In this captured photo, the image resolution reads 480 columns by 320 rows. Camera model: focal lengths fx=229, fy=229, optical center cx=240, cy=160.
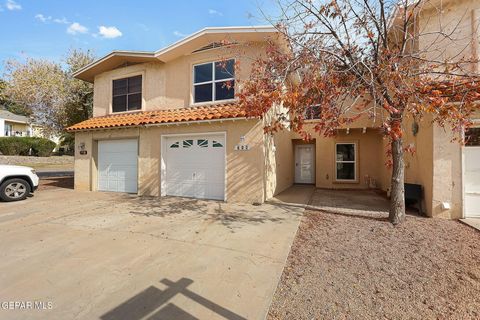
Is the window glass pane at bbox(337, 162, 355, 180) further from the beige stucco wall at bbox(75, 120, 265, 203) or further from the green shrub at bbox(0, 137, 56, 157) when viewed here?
the green shrub at bbox(0, 137, 56, 157)

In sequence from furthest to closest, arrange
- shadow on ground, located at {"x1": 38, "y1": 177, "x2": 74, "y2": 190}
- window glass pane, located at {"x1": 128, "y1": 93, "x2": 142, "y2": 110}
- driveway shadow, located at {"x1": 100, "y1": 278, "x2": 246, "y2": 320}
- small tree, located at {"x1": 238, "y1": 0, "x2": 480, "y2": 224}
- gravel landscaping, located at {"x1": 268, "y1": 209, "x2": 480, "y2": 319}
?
shadow on ground, located at {"x1": 38, "y1": 177, "x2": 74, "y2": 190} < window glass pane, located at {"x1": 128, "y1": 93, "x2": 142, "y2": 110} < small tree, located at {"x1": 238, "y1": 0, "x2": 480, "y2": 224} < gravel landscaping, located at {"x1": 268, "y1": 209, "x2": 480, "y2": 319} < driveway shadow, located at {"x1": 100, "y1": 278, "x2": 246, "y2": 320}

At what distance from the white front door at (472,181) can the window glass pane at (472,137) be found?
11cm

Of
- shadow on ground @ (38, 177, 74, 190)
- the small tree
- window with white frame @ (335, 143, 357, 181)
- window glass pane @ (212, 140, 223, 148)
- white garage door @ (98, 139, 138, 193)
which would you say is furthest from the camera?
window with white frame @ (335, 143, 357, 181)

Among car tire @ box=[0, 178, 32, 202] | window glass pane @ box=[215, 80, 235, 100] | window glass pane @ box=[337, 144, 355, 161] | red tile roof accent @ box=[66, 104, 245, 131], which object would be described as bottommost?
car tire @ box=[0, 178, 32, 202]

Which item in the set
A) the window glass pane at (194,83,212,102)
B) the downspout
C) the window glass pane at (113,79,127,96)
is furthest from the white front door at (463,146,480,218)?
the window glass pane at (113,79,127,96)

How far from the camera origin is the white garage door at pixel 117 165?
10.2 metres

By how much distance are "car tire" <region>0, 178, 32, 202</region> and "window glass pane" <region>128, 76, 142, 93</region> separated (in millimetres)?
5671

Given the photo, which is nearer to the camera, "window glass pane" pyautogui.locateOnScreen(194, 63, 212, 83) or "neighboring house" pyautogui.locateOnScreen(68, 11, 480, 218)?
"neighboring house" pyautogui.locateOnScreen(68, 11, 480, 218)

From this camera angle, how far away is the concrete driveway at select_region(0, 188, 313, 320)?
8.82 feet

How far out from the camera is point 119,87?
1145cm

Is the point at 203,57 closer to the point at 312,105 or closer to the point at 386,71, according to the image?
the point at 312,105

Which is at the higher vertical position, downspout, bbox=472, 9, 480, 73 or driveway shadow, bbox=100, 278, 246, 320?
downspout, bbox=472, 9, 480, 73

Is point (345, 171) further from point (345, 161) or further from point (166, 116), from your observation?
point (166, 116)

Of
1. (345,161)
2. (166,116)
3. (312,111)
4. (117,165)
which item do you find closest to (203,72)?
(166,116)
